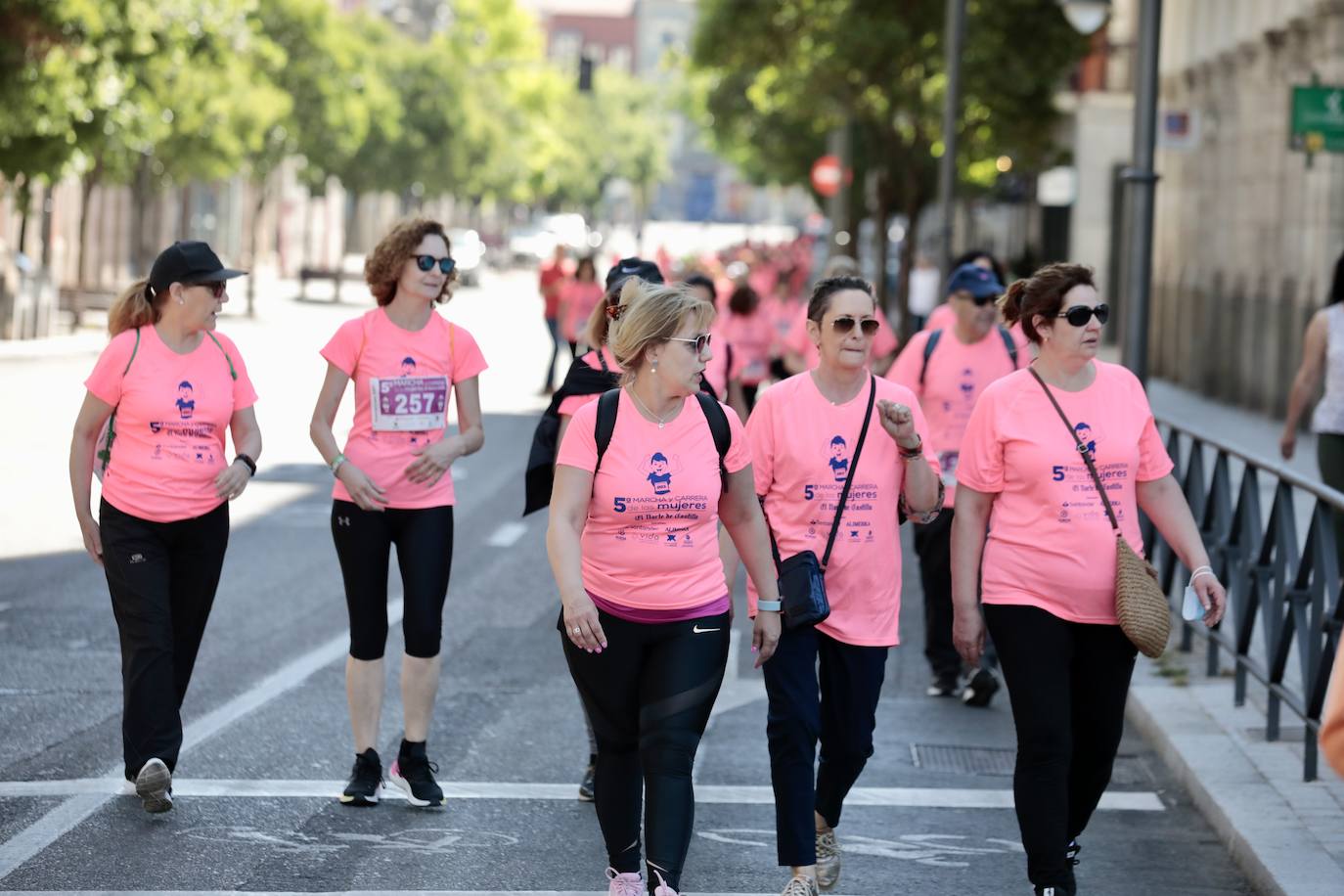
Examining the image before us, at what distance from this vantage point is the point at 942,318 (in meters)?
11.5

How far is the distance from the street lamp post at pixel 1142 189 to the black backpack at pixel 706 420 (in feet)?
21.1

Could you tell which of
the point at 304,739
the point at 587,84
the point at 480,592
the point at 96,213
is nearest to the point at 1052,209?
the point at 587,84

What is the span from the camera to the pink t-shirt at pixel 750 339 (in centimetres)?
1777

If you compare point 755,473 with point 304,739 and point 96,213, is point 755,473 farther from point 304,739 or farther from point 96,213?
point 96,213

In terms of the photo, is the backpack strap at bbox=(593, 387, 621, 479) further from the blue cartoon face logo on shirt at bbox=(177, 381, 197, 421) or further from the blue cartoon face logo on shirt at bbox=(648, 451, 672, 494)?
the blue cartoon face logo on shirt at bbox=(177, 381, 197, 421)

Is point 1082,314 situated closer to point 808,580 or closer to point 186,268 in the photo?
point 808,580

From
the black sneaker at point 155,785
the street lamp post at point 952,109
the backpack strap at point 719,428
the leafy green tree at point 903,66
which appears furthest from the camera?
the leafy green tree at point 903,66

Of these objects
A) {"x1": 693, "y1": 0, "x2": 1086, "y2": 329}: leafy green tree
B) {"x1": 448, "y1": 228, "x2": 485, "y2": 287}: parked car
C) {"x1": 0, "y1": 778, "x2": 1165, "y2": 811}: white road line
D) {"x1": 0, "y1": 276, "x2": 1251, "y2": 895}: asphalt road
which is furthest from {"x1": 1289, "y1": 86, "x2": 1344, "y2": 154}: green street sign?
{"x1": 448, "y1": 228, "x2": 485, "y2": 287}: parked car

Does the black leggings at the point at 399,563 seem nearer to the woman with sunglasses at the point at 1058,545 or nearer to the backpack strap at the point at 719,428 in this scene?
the backpack strap at the point at 719,428

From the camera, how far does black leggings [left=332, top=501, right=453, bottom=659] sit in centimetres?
716

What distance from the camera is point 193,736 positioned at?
837cm

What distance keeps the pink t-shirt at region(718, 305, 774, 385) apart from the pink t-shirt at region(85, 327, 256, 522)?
406 inches

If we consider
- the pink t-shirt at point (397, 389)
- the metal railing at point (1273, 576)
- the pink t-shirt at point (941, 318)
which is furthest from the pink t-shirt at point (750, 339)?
the pink t-shirt at point (397, 389)

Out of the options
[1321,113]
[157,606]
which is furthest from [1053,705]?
[1321,113]
